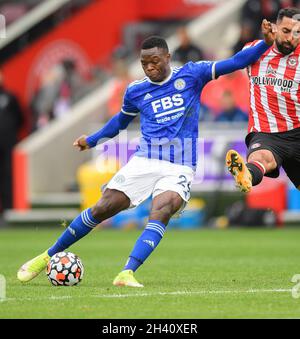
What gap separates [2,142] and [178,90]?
1156 centimetres

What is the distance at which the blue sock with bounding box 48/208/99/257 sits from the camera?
9.66 meters

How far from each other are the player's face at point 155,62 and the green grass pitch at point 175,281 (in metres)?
1.94

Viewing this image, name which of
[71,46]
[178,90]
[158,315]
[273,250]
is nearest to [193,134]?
[178,90]

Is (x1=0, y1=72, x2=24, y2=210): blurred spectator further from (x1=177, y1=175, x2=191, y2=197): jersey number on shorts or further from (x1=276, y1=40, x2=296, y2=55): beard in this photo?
(x1=177, y1=175, x2=191, y2=197): jersey number on shorts

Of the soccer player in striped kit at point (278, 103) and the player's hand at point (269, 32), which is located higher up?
the player's hand at point (269, 32)

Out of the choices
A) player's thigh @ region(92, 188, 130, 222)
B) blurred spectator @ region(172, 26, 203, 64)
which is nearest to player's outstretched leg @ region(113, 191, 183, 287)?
player's thigh @ region(92, 188, 130, 222)

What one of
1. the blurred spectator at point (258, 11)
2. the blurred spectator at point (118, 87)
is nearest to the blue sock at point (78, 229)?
the blurred spectator at point (118, 87)

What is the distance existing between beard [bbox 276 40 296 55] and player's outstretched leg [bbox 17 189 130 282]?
2038 millimetres

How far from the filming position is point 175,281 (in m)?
9.87

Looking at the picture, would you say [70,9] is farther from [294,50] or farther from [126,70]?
[294,50]

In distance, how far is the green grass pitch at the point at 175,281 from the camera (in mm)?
7594
